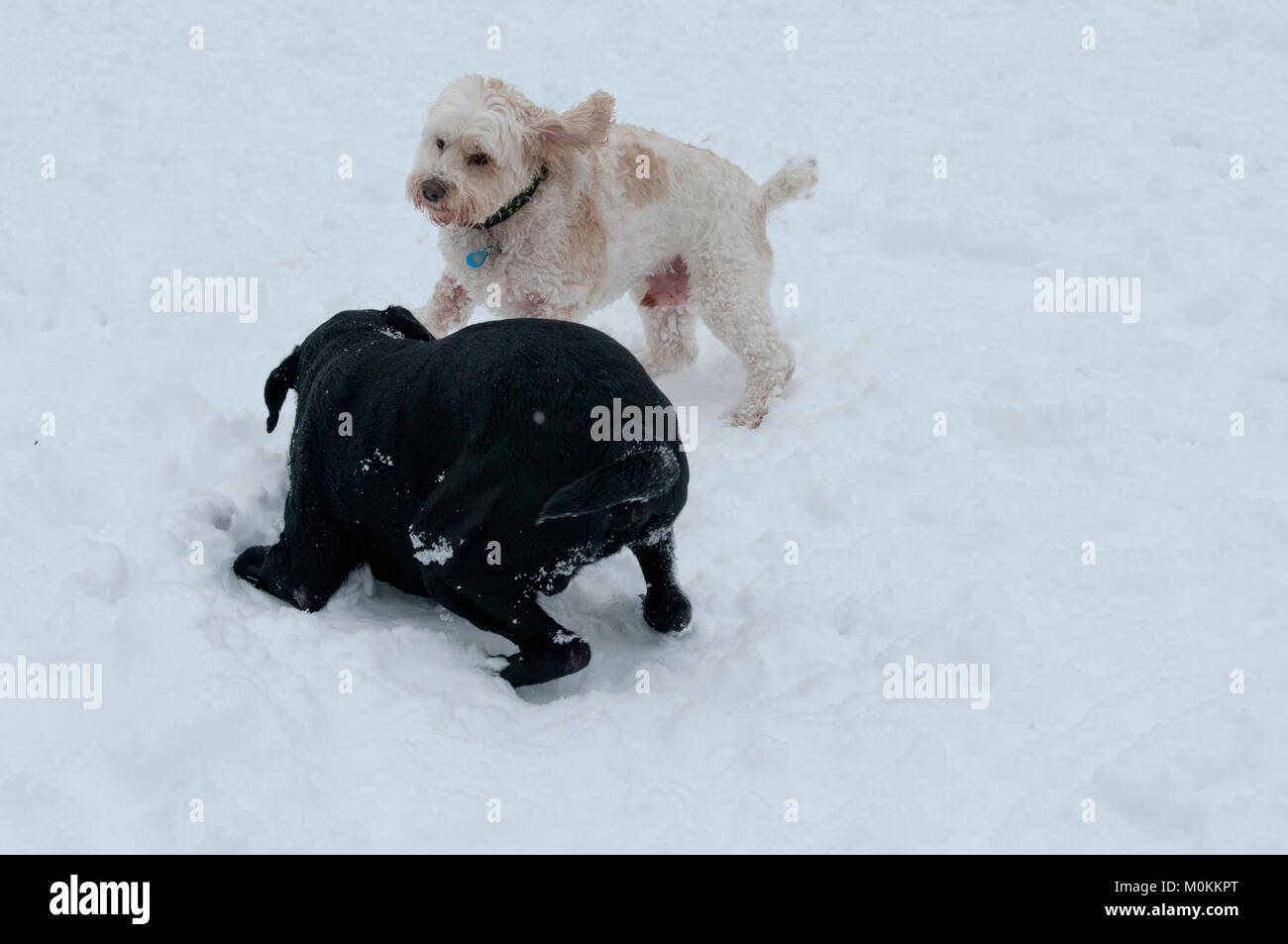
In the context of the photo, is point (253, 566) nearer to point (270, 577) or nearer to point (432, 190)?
point (270, 577)

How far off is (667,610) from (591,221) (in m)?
1.99

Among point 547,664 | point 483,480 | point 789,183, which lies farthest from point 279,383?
point 789,183

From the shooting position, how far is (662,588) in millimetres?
3549

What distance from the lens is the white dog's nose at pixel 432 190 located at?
4461 millimetres

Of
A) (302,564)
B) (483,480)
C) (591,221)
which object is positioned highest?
(591,221)

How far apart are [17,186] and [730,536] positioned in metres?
4.29

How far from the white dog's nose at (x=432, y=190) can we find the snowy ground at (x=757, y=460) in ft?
3.24

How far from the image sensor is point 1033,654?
136 inches

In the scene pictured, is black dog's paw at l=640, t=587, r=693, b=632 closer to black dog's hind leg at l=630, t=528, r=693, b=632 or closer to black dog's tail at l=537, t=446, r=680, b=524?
black dog's hind leg at l=630, t=528, r=693, b=632

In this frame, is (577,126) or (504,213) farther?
(504,213)

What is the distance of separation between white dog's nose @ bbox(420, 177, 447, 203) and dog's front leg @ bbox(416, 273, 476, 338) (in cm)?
56

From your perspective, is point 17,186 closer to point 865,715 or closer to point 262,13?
point 262,13

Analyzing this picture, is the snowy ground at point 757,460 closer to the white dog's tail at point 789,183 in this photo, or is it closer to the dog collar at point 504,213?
the white dog's tail at point 789,183

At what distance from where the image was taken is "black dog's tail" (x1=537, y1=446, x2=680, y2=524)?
293 centimetres
